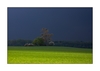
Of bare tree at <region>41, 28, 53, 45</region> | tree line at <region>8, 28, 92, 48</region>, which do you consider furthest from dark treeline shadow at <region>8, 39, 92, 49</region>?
bare tree at <region>41, 28, 53, 45</region>

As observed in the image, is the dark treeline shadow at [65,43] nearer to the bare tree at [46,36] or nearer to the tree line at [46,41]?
the tree line at [46,41]

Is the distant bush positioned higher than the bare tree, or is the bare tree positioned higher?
the bare tree

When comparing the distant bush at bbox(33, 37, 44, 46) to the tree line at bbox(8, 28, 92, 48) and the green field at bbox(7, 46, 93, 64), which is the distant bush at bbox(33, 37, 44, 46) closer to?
the tree line at bbox(8, 28, 92, 48)

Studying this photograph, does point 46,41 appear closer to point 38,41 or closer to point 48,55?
point 38,41

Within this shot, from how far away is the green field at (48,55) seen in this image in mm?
10031

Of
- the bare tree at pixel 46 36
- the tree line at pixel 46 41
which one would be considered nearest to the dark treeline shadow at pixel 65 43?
the tree line at pixel 46 41

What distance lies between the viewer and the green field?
10031 mm

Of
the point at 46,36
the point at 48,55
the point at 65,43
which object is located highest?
the point at 46,36

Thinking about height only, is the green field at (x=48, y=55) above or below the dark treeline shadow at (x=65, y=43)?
below

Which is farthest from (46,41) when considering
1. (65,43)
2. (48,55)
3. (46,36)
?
(65,43)

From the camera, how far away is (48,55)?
10.1 m

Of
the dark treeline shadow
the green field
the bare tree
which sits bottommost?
the green field
